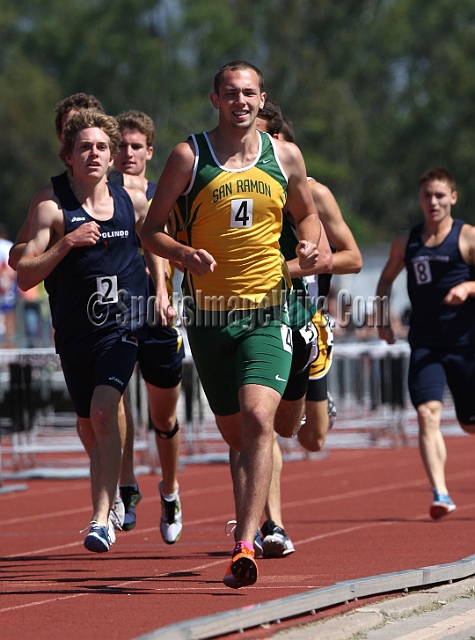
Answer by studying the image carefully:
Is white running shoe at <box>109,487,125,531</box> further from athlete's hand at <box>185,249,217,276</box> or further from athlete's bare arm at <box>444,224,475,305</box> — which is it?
athlete's bare arm at <box>444,224,475,305</box>

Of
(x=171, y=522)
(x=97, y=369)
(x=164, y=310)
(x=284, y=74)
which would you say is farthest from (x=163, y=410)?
(x=284, y=74)

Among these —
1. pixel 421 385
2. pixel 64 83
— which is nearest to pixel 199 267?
pixel 421 385

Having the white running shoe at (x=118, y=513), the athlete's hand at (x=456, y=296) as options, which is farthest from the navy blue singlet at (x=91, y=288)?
the athlete's hand at (x=456, y=296)

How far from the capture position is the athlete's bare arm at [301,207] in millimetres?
6078

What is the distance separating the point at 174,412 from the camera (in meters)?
8.24

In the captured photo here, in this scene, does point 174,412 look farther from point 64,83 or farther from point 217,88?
point 64,83

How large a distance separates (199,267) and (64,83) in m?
61.3

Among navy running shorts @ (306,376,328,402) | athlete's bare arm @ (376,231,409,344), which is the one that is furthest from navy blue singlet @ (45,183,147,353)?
athlete's bare arm @ (376,231,409,344)

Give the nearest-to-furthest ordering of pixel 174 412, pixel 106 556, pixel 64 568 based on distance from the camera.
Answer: pixel 64 568 < pixel 106 556 < pixel 174 412

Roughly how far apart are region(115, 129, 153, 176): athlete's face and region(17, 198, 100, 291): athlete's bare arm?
166 centimetres

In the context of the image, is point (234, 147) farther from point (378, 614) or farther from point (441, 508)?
point (441, 508)

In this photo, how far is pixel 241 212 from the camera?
5.98 meters

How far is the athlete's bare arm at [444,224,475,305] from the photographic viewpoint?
30.1 feet

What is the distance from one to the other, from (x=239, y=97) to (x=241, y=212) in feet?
1.78
